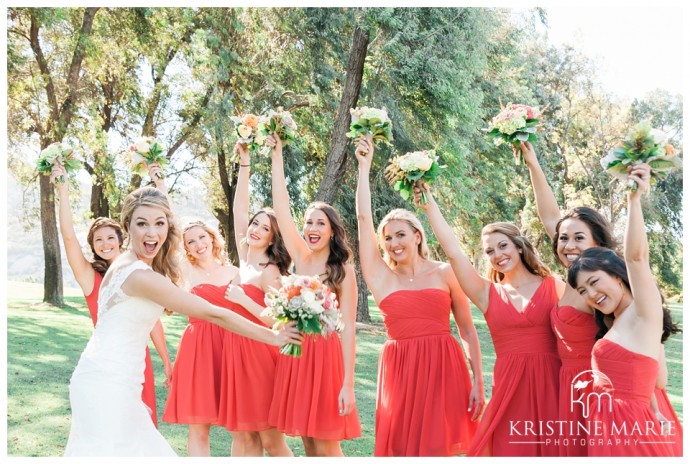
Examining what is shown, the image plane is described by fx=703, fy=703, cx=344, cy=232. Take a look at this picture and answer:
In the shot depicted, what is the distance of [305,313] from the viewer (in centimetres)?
412

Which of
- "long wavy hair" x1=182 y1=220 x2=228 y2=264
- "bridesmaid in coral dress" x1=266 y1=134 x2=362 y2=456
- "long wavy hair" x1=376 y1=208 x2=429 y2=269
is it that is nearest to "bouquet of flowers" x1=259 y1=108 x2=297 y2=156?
"bridesmaid in coral dress" x1=266 y1=134 x2=362 y2=456

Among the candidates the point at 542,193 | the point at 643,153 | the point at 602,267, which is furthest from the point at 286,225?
the point at 643,153

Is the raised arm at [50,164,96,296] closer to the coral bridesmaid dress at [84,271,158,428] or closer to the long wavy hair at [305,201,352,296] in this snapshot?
the coral bridesmaid dress at [84,271,158,428]

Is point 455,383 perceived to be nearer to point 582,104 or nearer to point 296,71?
point 296,71

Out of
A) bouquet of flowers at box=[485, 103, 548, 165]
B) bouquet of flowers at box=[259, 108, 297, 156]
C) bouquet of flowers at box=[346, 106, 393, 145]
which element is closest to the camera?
bouquet of flowers at box=[485, 103, 548, 165]

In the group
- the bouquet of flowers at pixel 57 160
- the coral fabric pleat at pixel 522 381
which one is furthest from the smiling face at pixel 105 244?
the coral fabric pleat at pixel 522 381

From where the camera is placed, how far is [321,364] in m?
5.43

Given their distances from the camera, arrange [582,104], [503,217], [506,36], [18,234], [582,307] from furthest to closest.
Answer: [18,234] < [582,104] < [503,217] < [506,36] < [582,307]

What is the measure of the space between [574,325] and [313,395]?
199cm

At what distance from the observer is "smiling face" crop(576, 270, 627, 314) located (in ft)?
13.8

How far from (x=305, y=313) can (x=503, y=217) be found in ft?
64.2

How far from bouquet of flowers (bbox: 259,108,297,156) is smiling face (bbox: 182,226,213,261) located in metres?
1.03

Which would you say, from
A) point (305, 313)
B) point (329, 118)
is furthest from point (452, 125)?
point (305, 313)

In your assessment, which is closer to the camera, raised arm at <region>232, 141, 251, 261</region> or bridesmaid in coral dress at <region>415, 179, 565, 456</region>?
bridesmaid in coral dress at <region>415, 179, 565, 456</region>
